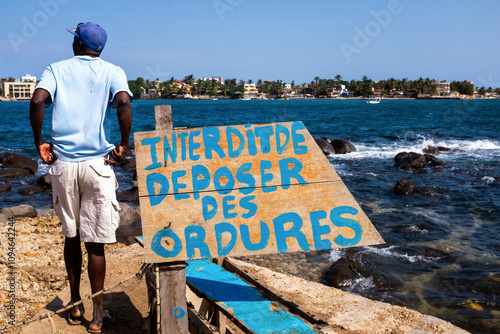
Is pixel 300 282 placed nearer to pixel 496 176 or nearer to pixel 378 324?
pixel 378 324

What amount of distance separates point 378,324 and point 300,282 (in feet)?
4.61

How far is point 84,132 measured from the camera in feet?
11.6

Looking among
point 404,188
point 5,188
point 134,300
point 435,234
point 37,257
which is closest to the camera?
point 134,300

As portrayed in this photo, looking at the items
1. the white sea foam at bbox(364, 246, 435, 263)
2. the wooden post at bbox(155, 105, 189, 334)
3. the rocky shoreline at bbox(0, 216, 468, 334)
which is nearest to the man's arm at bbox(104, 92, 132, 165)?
A: the wooden post at bbox(155, 105, 189, 334)

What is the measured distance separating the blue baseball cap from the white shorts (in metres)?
0.95

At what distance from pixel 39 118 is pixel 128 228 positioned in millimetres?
6056

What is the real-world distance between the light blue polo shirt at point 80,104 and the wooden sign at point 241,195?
398 mm

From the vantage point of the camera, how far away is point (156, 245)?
3.21 metres

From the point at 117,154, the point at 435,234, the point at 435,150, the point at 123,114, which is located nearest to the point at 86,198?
the point at 117,154

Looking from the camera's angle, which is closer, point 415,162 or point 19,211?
point 19,211

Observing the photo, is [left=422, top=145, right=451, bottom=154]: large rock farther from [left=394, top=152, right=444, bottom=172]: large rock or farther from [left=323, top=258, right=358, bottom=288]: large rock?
[left=323, top=258, right=358, bottom=288]: large rock

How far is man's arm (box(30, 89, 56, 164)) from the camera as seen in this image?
11.1 ft

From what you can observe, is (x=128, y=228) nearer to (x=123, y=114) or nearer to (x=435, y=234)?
(x=123, y=114)

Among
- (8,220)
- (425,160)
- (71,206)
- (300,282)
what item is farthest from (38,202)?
(425,160)
